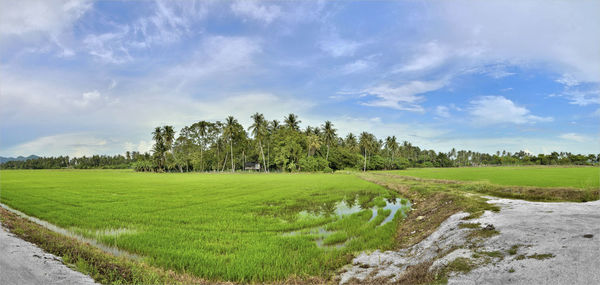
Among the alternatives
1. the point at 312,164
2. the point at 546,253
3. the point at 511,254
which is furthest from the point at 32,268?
the point at 312,164

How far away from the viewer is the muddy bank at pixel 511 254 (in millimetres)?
4430

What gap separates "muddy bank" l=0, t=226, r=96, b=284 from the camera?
547 centimetres

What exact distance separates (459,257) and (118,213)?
1642 cm

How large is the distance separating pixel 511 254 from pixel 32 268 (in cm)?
1081

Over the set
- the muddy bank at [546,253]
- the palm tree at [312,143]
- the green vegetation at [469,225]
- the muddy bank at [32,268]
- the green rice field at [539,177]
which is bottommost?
the green rice field at [539,177]

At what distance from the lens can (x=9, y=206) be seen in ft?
55.0

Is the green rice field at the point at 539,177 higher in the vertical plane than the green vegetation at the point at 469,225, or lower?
lower

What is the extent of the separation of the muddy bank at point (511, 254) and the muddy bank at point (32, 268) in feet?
20.5

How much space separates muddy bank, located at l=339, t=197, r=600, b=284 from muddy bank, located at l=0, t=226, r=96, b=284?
20.5 feet

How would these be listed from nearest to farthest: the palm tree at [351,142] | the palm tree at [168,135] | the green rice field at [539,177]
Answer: the green rice field at [539,177]
the palm tree at [168,135]
the palm tree at [351,142]

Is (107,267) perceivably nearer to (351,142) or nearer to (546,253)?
(546,253)

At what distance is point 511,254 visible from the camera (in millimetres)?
5367

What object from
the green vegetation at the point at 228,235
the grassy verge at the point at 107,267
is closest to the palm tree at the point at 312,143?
the green vegetation at the point at 228,235

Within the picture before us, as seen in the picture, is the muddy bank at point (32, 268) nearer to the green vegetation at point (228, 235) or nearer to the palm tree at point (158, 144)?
the green vegetation at point (228, 235)
